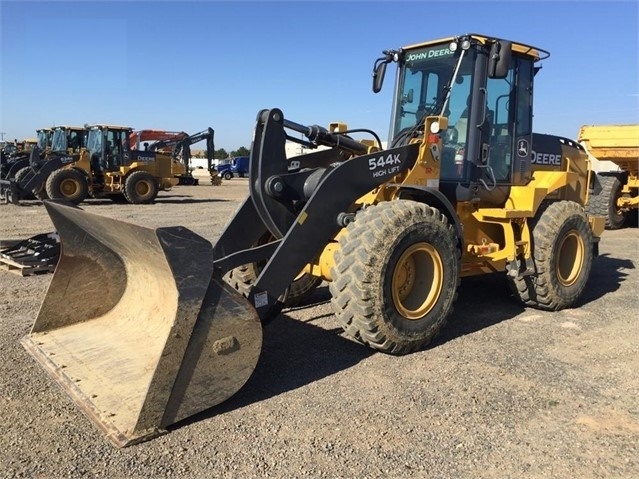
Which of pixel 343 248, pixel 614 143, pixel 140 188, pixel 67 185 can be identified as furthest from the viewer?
pixel 140 188

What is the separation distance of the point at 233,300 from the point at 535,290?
359 centimetres

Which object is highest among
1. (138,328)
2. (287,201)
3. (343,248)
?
(287,201)

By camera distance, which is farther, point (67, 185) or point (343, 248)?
point (67, 185)

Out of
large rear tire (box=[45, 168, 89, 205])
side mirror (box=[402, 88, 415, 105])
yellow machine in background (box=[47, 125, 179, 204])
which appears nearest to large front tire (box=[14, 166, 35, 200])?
large rear tire (box=[45, 168, 89, 205])

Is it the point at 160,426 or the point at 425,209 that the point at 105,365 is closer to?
the point at 160,426

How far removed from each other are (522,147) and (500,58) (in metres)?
1.38

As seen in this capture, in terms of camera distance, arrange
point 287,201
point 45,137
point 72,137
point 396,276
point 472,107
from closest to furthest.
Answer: point 396,276, point 287,201, point 472,107, point 72,137, point 45,137

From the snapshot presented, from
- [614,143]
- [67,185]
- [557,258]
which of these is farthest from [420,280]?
[67,185]

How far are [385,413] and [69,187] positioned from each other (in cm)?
1635

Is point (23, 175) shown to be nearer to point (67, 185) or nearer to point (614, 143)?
point (67, 185)

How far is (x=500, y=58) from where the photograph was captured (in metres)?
4.96

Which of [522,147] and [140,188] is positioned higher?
[522,147]

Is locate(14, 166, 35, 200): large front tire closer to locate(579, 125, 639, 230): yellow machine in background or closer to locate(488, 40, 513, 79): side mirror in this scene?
locate(579, 125, 639, 230): yellow machine in background

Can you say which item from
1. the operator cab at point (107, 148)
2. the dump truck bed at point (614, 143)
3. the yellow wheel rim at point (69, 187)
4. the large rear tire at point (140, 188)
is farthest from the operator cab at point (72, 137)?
the dump truck bed at point (614, 143)
